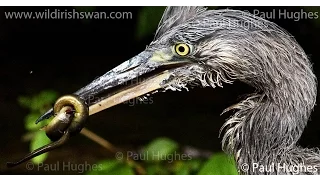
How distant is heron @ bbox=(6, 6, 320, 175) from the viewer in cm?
167

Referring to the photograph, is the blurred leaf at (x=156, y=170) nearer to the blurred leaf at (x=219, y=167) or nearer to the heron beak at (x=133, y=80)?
the blurred leaf at (x=219, y=167)

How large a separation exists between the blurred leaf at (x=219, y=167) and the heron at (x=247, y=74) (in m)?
0.31

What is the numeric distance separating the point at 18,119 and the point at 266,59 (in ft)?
9.90

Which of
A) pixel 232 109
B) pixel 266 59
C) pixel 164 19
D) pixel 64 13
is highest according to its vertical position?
pixel 64 13

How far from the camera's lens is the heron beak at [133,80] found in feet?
5.53

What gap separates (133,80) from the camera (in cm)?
169

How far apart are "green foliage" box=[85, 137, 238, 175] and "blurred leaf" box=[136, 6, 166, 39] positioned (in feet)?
1.48

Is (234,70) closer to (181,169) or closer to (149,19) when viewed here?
(149,19)

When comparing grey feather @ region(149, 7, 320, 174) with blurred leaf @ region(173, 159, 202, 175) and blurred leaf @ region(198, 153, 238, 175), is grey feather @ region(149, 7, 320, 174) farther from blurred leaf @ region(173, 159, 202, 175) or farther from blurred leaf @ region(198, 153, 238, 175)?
blurred leaf @ region(173, 159, 202, 175)

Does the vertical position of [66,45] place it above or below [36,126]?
above

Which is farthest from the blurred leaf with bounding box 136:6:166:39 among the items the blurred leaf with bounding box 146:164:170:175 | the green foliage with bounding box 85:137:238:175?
the blurred leaf with bounding box 146:164:170:175
